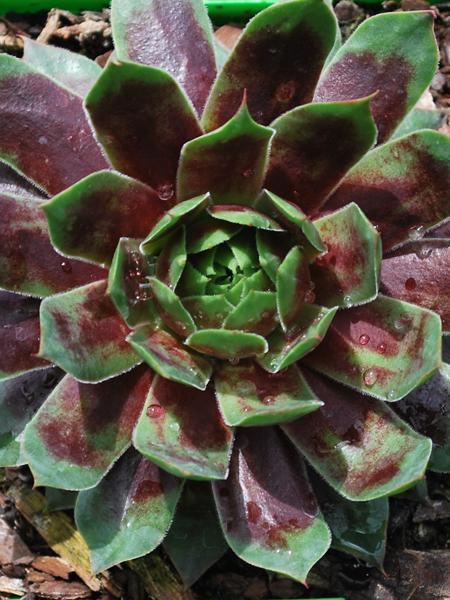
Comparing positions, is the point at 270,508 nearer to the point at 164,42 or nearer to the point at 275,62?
the point at 275,62

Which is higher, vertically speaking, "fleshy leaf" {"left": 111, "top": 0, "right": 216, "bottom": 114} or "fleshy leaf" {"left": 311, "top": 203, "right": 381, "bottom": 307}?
"fleshy leaf" {"left": 111, "top": 0, "right": 216, "bottom": 114}

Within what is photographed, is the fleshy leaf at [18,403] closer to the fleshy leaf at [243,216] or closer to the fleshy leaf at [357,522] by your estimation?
the fleshy leaf at [243,216]

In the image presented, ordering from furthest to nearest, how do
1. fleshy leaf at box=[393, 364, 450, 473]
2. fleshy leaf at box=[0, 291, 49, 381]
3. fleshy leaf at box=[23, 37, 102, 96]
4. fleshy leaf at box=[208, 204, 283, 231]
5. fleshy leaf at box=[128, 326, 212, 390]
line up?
fleshy leaf at box=[23, 37, 102, 96]
fleshy leaf at box=[393, 364, 450, 473]
fleshy leaf at box=[0, 291, 49, 381]
fleshy leaf at box=[208, 204, 283, 231]
fleshy leaf at box=[128, 326, 212, 390]

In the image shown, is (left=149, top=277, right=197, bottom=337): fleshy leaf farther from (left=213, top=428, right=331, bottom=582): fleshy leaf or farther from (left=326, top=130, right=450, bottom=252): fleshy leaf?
(left=326, top=130, right=450, bottom=252): fleshy leaf

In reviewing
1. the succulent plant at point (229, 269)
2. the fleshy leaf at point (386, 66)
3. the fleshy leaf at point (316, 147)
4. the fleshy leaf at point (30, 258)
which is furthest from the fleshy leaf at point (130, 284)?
the fleshy leaf at point (386, 66)

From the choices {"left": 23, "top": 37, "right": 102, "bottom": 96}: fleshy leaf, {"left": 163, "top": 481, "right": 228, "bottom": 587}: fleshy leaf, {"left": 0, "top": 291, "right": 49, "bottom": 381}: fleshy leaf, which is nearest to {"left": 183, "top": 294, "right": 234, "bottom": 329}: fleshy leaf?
{"left": 0, "top": 291, "right": 49, "bottom": 381}: fleshy leaf

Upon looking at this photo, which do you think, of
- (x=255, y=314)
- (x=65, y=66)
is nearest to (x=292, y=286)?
(x=255, y=314)
